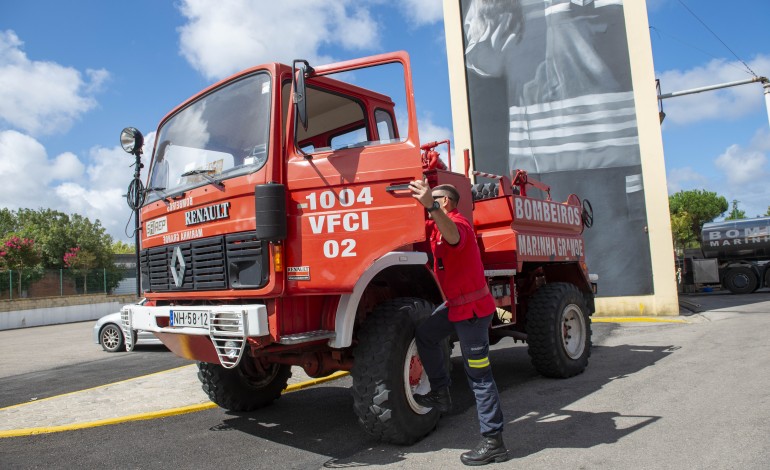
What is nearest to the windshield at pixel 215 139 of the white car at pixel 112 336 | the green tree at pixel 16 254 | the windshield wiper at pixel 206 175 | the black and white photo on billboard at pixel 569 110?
the windshield wiper at pixel 206 175

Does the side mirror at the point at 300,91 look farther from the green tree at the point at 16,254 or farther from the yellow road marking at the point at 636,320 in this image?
the green tree at the point at 16,254

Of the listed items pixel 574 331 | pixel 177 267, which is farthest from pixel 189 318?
pixel 574 331

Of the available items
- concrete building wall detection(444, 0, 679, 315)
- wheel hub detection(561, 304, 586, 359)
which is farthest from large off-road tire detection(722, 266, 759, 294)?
wheel hub detection(561, 304, 586, 359)

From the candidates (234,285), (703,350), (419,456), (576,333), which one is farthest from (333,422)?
(703,350)

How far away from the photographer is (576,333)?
6762mm

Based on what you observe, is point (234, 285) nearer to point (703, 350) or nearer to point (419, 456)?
point (419, 456)

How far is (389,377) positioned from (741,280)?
22.0 m

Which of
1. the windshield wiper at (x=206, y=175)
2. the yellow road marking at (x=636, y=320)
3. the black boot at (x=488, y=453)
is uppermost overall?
the windshield wiper at (x=206, y=175)

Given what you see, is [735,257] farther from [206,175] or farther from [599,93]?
[206,175]

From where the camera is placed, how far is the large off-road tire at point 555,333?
19.9 ft

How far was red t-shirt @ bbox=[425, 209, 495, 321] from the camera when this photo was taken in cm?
378

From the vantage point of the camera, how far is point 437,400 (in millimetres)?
4172

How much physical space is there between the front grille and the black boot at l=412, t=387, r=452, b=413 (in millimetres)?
1620

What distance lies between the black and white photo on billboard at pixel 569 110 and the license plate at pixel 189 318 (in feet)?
38.3
